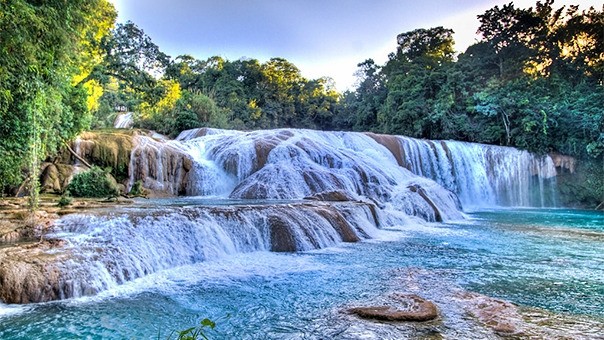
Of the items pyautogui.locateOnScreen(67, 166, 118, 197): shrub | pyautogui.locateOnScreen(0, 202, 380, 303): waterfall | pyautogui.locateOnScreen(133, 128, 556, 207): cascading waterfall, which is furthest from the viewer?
pyautogui.locateOnScreen(133, 128, 556, 207): cascading waterfall

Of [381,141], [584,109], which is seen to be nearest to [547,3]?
[584,109]

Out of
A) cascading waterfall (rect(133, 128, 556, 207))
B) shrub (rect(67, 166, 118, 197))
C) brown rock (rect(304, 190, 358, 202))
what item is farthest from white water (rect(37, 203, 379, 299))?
shrub (rect(67, 166, 118, 197))

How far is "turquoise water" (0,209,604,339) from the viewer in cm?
365

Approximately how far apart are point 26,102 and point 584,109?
25.6 metres

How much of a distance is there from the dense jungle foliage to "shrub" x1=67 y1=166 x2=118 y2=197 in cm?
120

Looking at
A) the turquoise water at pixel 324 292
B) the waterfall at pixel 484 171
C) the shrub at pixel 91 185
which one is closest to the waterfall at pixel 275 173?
the shrub at pixel 91 185

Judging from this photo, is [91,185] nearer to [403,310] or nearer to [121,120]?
[403,310]

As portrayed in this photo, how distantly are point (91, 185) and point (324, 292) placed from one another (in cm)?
915

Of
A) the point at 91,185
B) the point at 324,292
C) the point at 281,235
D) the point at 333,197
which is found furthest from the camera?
the point at 91,185

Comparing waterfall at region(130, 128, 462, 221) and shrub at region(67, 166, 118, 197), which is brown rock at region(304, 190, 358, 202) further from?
shrub at region(67, 166, 118, 197)

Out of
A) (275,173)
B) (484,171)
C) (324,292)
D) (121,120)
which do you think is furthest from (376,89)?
(324,292)

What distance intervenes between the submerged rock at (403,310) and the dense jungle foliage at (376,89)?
6.20 metres

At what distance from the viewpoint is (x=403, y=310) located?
392 centimetres

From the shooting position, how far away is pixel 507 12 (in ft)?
90.2
